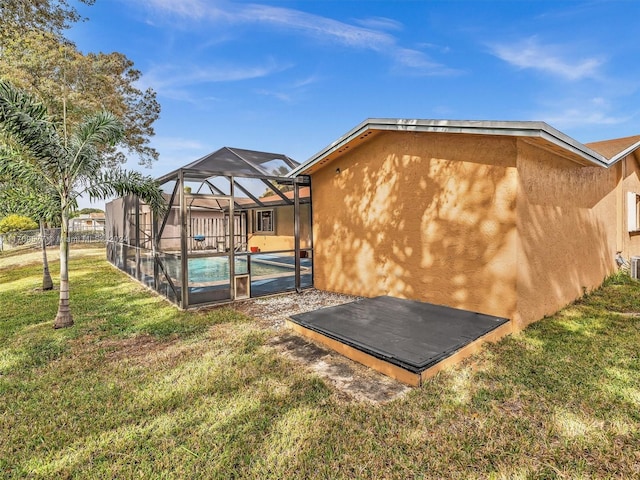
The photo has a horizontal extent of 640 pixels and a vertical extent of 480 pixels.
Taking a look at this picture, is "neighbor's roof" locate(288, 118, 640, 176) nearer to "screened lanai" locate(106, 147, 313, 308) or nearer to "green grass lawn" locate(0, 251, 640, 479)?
"screened lanai" locate(106, 147, 313, 308)

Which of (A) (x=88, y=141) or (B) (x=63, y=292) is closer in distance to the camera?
(B) (x=63, y=292)

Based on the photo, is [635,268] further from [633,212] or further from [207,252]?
[207,252]

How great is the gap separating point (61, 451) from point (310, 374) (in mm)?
2432

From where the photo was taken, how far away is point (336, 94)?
17500mm

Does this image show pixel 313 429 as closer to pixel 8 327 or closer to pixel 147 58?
pixel 8 327

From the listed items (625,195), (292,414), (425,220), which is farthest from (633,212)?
(292,414)

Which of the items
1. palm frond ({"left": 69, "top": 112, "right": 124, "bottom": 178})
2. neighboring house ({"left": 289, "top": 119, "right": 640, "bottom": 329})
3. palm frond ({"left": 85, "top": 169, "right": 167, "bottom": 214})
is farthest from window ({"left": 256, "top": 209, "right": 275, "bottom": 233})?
palm frond ({"left": 69, "top": 112, "right": 124, "bottom": 178})

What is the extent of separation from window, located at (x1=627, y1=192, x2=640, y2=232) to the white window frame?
14.7 m

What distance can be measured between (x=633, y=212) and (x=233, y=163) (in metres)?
12.7

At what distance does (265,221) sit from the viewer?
18.5 metres

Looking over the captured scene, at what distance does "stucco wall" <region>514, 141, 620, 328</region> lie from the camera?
17.4 ft

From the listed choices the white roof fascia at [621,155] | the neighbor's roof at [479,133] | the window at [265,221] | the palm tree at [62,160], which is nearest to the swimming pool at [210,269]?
the palm tree at [62,160]

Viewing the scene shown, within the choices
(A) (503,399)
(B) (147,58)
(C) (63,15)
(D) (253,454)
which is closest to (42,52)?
(C) (63,15)

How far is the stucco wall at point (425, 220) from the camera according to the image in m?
5.32
